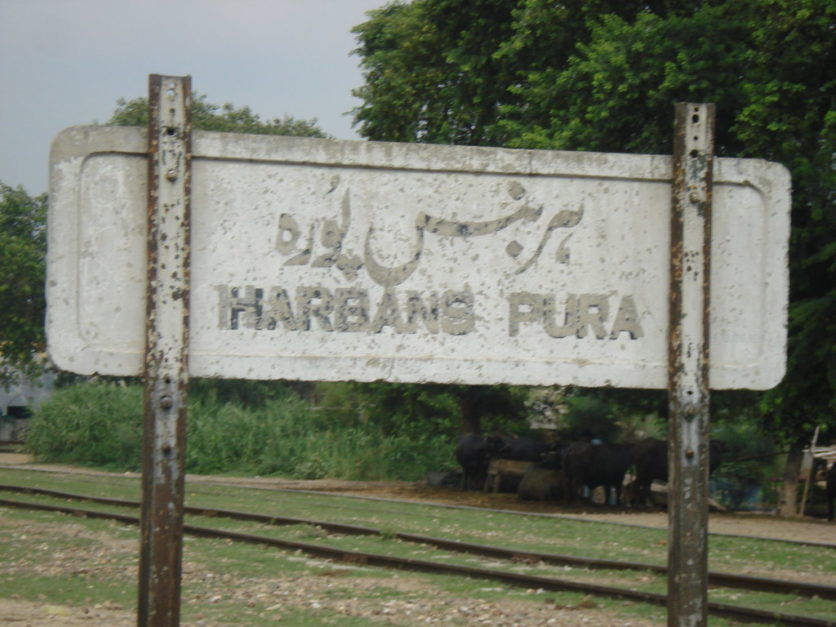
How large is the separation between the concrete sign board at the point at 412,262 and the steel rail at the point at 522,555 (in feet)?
24.7

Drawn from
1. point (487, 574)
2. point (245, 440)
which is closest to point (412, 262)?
point (487, 574)

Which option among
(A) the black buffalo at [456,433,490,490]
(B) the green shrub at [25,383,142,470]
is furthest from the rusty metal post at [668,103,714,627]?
(B) the green shrub at [25,383,142,470]

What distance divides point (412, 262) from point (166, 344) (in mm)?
880

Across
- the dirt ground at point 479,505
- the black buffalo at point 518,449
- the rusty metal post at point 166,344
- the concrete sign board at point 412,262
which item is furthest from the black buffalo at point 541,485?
the rusty metal post at point 166,344

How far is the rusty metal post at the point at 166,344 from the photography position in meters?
4.03

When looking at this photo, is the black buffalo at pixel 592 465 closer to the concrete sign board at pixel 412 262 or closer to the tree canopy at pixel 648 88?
the tree canopy at pixel 648 88

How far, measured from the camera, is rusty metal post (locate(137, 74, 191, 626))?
4027mm

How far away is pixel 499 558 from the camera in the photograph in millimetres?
14266

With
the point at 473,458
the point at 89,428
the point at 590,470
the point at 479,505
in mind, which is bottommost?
the point at 479,505

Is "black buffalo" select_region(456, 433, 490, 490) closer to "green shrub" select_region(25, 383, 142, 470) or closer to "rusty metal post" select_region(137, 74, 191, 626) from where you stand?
"green shrub" select_region(25, 383, 142, 470)

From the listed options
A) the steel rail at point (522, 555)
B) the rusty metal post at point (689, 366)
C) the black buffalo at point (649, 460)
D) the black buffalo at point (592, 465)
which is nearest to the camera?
the rusty metal post at point (689, 366)

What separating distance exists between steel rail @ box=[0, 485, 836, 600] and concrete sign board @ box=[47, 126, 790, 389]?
297 inches

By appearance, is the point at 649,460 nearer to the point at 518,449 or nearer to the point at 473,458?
the point at 518,449

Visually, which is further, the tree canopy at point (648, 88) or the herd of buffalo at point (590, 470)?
the herd of buffalo at point (590, 470)
